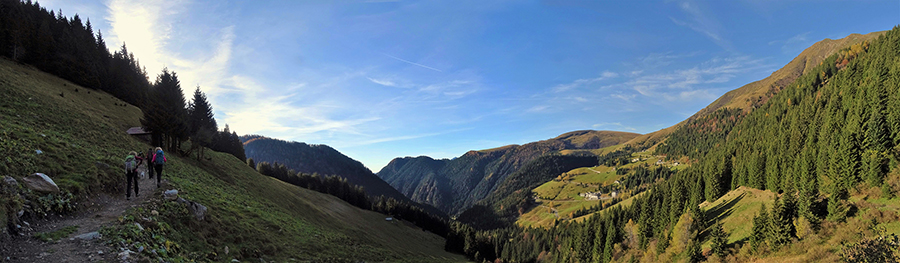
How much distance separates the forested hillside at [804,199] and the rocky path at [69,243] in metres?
42.0

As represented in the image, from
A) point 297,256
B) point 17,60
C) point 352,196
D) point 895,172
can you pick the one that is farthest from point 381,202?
point 895,172

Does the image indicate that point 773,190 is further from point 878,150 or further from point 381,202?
point 381,202

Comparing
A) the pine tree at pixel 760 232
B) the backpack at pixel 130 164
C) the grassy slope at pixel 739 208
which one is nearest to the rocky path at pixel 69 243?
the backpack at pixel 130 164

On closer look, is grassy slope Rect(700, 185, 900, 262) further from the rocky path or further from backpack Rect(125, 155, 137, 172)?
backpack Rect(125, 155, 137, 172)

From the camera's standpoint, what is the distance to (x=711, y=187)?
271ft

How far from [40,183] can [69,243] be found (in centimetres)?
631

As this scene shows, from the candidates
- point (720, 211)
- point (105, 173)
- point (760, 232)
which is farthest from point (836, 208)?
point (105, 173)

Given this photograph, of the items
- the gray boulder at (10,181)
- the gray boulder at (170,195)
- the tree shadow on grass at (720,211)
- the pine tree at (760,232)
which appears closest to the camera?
the gray boulder at (10,181)

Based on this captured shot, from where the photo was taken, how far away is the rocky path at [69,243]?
9941 mm

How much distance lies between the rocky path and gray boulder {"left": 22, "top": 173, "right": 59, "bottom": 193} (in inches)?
58.6

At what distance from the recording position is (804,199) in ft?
136

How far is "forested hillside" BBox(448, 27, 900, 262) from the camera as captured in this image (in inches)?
1410

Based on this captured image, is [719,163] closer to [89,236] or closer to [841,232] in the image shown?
[841,232]

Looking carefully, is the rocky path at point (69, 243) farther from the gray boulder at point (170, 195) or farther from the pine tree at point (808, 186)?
the pine tree at point (808, 186)
